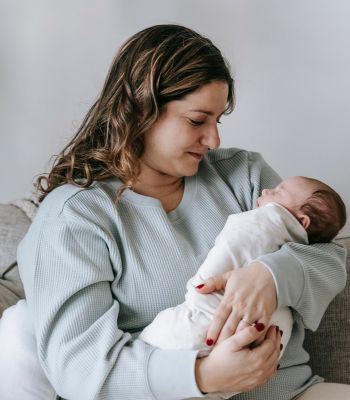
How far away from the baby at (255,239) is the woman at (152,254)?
29 mm

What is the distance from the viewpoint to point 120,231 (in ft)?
5.40

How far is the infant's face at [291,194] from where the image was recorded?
1.63 m

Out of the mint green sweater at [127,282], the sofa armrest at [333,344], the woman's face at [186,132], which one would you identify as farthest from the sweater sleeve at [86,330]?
the sofa armrest at [333,344]

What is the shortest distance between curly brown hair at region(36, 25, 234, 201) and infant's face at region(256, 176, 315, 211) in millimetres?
292

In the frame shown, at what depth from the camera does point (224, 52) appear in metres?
2.42

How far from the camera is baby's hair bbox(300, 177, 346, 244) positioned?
161cm

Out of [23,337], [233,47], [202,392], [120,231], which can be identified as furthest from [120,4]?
[202,392]

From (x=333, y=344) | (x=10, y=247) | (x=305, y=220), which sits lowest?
(x=333, y=344)

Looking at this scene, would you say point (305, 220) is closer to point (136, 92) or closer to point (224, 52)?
point (136, 92)

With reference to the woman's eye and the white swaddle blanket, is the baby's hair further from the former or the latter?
the woman's eye

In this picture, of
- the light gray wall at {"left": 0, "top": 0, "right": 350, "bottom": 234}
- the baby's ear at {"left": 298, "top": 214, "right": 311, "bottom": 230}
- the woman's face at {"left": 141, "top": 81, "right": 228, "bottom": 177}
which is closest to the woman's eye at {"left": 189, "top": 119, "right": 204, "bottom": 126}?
the woman's face at {"left": 141, "top": 81, "right": 228, "bottom": 177}

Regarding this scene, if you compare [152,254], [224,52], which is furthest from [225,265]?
[224,52]

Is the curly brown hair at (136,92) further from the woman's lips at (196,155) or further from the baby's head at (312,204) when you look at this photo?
the baby's head at (312,204)

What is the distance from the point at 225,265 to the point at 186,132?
0.34 meters
